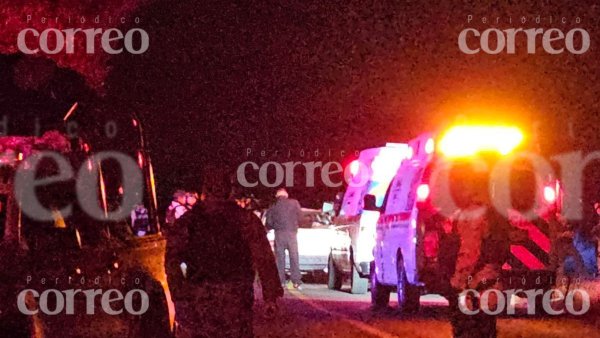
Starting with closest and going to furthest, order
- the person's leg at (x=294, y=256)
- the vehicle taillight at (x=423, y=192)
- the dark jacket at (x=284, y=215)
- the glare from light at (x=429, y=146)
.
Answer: the vehicle taillight at (x=423, y=192) → the glare from light at (x=429, y=146) → the dark jacket at (x=284, y=215) → the person's leg at (x=294, y=256)

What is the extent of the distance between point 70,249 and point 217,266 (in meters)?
1.38

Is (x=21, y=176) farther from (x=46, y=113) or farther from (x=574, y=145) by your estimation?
(x=574, y=145)

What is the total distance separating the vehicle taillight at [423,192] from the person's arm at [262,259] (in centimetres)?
630

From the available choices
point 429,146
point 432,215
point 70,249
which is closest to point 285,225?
point 429,146

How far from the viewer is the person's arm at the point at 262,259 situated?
6.60 m

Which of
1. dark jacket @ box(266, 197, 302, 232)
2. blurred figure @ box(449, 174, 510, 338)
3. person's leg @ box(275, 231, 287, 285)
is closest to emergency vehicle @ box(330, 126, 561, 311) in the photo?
blurred figure @ box(449, 174, 510, 338)

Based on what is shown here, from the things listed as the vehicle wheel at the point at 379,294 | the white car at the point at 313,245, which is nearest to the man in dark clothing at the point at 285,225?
the white car at the point at 313,245

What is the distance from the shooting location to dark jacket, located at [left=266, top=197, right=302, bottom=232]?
1909 centimetres

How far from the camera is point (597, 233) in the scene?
1697cm

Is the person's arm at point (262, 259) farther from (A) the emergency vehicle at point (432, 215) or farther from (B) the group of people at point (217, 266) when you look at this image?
(A) the emergency vehicle at point (432, 215)

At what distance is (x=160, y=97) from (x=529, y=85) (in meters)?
9.39

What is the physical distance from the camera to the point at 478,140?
40.5 ft

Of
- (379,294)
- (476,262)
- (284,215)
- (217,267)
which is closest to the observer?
(217,267)

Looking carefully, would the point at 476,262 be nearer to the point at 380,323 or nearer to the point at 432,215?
the point at 432,215
